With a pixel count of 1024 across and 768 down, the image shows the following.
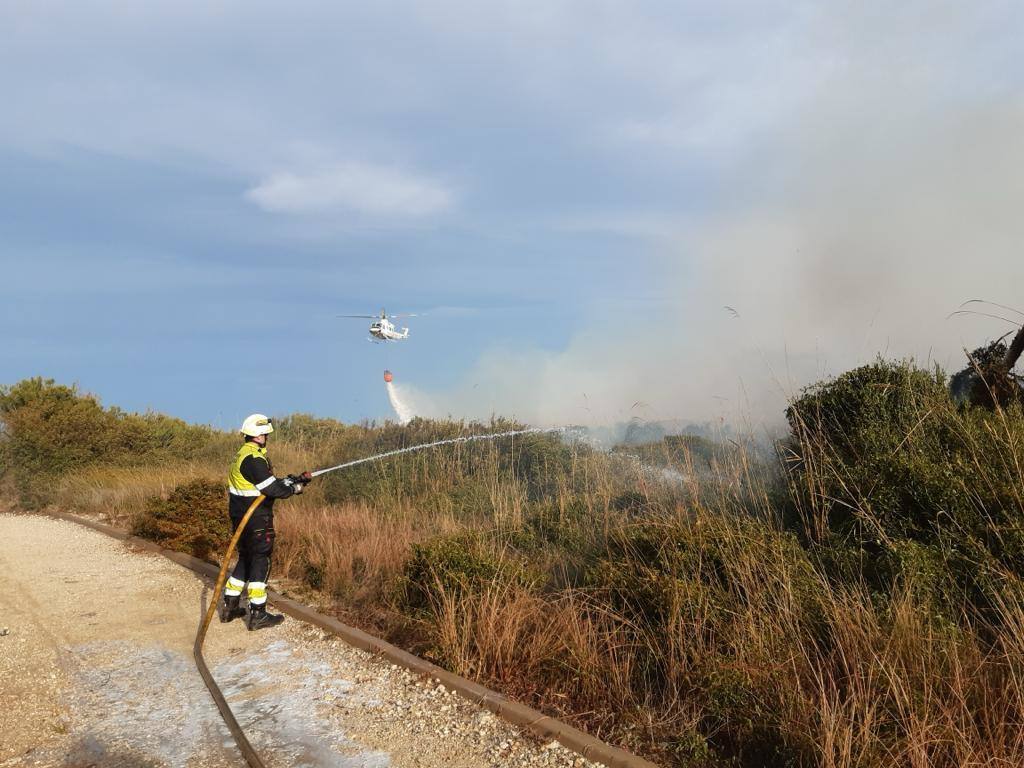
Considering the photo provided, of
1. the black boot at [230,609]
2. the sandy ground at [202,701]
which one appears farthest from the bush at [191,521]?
the black boot at [230,609]

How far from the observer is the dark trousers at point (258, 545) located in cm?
775

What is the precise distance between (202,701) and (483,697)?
89.5 inches

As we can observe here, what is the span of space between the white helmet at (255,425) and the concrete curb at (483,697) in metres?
1.95

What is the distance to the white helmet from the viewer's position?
784 cm

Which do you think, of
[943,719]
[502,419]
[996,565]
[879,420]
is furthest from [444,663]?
[502,419]

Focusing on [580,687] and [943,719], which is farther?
[580,687]

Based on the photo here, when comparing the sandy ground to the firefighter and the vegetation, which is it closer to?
the firefighter

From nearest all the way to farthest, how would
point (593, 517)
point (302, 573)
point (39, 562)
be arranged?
1. point (593, 517)
2. point (302, 573)
3. point (39, 562)

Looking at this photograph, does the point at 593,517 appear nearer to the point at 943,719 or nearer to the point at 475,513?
the point at 475,513

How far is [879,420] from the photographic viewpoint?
8.15m

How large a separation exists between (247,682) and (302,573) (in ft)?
12.9

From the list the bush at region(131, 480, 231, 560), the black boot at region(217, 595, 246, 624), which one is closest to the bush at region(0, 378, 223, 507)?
the bush at region(131, 480, 231, 560)

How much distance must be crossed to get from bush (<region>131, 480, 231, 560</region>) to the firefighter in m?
3.72

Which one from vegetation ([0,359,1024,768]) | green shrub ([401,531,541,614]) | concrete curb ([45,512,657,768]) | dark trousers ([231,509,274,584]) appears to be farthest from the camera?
dark trousers ([231,509,274,584])
